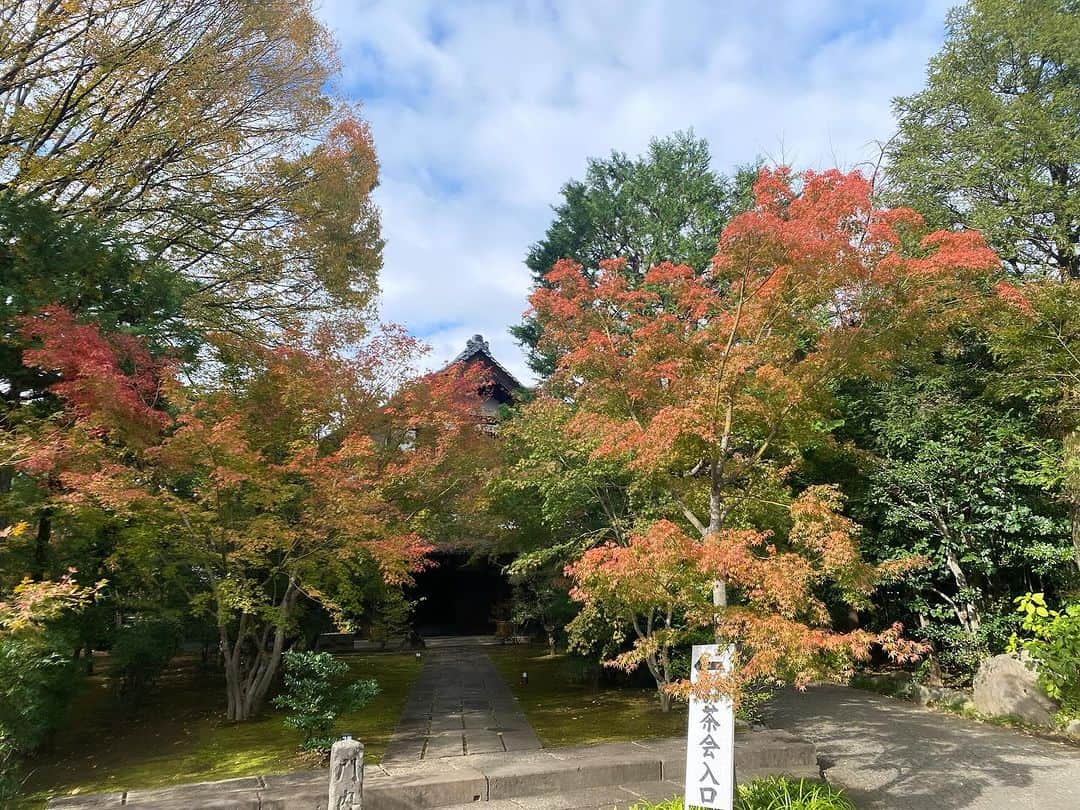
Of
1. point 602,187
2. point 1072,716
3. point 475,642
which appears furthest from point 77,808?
point 602,187

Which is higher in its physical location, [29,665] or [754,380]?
[754,380]

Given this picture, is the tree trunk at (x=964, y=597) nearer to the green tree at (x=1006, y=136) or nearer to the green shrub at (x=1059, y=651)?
the green shrub at (x=1059, y=651)

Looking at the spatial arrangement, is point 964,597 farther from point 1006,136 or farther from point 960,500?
point 1006,136

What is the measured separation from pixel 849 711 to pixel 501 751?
593 cm

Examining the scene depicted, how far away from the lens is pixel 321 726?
22.2 feet

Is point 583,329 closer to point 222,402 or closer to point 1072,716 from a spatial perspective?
point 222,402

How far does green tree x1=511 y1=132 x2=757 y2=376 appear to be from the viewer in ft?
56.7

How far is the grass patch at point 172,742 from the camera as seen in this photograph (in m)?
6.76

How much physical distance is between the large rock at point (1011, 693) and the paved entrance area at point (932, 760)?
34 cm

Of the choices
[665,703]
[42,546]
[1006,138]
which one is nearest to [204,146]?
[42,546]

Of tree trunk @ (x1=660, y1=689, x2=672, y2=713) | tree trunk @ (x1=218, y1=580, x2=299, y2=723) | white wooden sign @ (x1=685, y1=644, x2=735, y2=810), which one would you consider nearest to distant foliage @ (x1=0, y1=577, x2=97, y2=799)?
tree trunk @ (x1=218, y1=580, x2=299, y2=723)

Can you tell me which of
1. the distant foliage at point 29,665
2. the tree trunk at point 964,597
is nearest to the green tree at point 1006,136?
the tree trunk at point 964,597

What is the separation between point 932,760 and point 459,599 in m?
15.1

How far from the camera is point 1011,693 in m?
8.53
